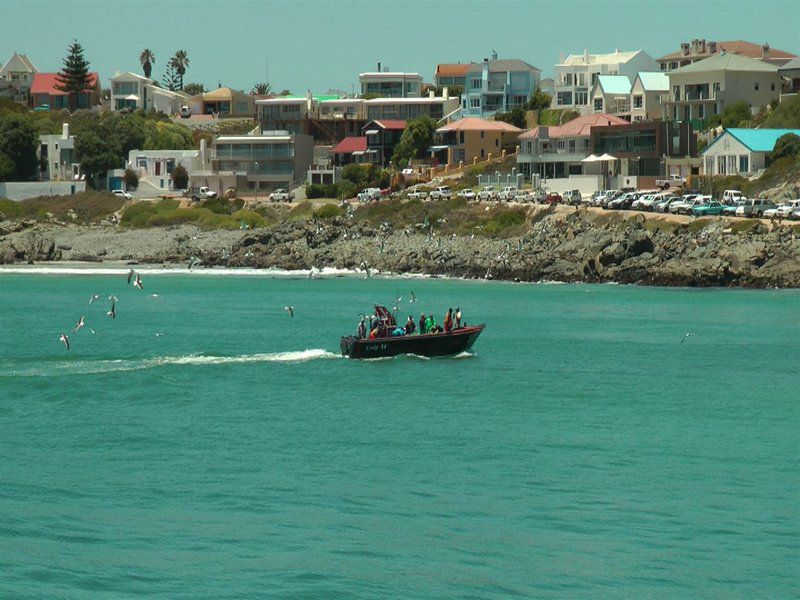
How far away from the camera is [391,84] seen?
167250 mm

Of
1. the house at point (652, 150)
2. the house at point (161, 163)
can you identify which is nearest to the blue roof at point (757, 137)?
the house at point (652, 150)

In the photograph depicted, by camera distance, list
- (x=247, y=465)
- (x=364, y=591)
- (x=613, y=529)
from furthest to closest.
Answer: (x=247, y=465), (x=613, y=529), (x=364, y=591)

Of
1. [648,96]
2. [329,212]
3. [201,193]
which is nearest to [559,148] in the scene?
[648,96]

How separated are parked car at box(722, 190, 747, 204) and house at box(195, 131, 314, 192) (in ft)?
151

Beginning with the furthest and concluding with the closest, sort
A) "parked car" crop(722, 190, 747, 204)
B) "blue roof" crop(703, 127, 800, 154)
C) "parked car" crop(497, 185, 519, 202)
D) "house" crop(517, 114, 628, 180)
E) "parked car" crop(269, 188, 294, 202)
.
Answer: "parked car" crop(269, 188, 294, 202) < "house" crop(517, 114, 628, 180) < "parked car" crop(497, 185, 519, 202) < "blue roof" crop(703, 127, 800, 154) < "parked car" crop(722, 190, 747, 204)

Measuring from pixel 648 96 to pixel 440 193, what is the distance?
2478 centimetres

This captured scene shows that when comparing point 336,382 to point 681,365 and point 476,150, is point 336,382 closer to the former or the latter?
point 681,365

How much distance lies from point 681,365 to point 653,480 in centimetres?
2151

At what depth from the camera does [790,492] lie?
1390 inches

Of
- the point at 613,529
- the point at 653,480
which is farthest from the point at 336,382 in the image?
the point at 613,529

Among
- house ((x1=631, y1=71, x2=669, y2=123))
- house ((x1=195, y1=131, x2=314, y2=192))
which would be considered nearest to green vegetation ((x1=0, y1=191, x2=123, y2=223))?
house ((x1=195, y1=131, x2=314, y2=192))

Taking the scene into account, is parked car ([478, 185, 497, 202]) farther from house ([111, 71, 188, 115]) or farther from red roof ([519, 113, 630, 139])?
house ([111, 71, 188, 115])

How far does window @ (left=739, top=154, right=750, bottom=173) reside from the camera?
372 feet

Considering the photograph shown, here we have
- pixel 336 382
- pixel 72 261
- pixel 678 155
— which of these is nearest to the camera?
pixel 336 382
